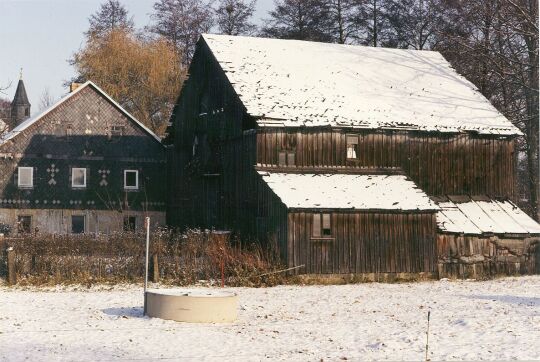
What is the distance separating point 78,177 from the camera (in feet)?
163

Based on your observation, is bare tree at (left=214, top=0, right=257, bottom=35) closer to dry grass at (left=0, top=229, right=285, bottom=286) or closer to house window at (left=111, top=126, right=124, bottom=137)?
house window at (left=111, top=126, right=124, bottom=137)

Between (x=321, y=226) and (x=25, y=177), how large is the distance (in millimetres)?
23528

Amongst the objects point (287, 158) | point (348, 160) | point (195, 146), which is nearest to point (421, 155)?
point (348, 160)

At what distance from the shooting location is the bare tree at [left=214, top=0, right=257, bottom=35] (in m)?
62.3

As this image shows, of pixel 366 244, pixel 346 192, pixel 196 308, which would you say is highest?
pixel 346 192

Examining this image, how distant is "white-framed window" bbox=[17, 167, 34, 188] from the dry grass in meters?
20.7

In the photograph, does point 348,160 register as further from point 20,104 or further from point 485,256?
point 20,104

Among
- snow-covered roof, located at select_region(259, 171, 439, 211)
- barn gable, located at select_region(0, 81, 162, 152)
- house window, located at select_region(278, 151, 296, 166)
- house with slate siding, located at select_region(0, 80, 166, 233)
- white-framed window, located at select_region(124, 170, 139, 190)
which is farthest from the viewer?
white-framed window, located at select_region(124, 170, 139, 190)

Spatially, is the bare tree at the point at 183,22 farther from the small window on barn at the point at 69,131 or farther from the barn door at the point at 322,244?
the barn door at the point at 322,244

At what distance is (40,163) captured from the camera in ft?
161

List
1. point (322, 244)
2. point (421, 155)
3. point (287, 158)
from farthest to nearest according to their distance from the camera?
point (421, 155) < point (287, 158) < point (322, 244)

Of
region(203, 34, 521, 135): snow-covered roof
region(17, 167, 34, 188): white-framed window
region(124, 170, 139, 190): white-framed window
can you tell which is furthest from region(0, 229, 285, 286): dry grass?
region(17, 167, 34, 188): white-framed window

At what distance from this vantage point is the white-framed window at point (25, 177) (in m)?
48.7

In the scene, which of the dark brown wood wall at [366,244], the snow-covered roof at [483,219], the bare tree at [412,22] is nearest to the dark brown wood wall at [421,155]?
the snow-covered roof at [483,219]
